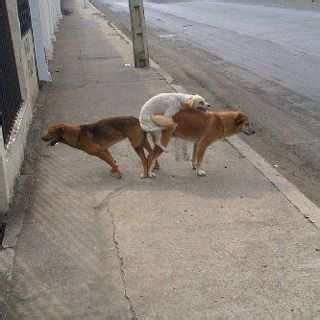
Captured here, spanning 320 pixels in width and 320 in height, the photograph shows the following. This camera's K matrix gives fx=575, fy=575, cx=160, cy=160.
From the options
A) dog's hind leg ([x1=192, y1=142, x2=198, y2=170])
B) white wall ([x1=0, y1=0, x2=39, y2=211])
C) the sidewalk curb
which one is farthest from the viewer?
dog's hind leg ([x1=192, y1=142, x2=198, y2=170])

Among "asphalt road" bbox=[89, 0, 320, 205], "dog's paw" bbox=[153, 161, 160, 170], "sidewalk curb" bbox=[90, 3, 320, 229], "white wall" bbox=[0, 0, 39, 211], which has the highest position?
"white wall" bbox=[0, 0, 39, 211]

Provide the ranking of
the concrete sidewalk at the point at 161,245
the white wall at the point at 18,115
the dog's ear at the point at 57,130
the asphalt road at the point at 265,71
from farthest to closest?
the asphalt road at the point at 265,71 < the dog's ear at the point at 57,130 < the white wall at the point at 18,115 < the concrete sidewalk at the point at 161,245

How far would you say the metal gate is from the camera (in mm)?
6881

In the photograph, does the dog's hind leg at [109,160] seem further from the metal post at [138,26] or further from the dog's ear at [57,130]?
the metal post at [138,26]

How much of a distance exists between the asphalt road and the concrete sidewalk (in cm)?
99

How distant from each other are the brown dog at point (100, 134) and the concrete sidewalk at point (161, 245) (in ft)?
1.43

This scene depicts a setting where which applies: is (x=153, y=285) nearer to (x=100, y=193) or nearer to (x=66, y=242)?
(x=66, y=242)

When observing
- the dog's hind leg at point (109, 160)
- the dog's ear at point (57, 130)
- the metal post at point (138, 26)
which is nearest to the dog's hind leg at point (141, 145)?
the dog's hind leg at point (109, 160)

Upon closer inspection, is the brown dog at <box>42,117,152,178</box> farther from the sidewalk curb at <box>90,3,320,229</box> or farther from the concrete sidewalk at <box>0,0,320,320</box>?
the sidewalk curb at <box>90,3,320,229</box>

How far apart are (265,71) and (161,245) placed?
1017 cm

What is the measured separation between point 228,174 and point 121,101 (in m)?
4.58

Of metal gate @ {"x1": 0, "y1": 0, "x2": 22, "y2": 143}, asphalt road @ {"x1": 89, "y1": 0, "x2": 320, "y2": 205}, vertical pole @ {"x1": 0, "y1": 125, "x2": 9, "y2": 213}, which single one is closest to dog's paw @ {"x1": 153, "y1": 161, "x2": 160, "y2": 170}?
asphalt road @ {"x1": 89, "y1": 0, "x2": 320, "y2": 205}

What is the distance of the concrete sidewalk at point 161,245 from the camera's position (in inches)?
164

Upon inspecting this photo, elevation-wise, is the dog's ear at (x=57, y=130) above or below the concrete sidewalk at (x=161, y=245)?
above
